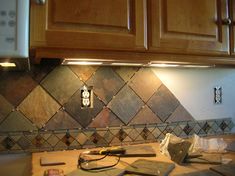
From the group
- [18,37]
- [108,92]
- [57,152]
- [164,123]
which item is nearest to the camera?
[18,37]

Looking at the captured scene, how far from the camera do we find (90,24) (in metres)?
0.94

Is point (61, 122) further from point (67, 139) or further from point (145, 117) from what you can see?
point (145, 117)

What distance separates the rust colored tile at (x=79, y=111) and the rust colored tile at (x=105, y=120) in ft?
0.08

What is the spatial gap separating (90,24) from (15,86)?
483mm

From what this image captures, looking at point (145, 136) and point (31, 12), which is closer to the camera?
point (31, 12)

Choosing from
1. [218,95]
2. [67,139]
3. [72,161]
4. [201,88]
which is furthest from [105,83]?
[218,95]

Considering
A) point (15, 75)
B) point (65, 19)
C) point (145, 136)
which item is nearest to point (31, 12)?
point (65, 19)

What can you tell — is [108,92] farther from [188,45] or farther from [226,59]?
[226,59]

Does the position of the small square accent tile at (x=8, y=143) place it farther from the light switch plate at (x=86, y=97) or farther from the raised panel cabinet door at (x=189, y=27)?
the raised panel cabinet door at (x=189, y=27)

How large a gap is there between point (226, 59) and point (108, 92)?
0.58 metres

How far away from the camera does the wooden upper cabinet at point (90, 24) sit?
882 mm

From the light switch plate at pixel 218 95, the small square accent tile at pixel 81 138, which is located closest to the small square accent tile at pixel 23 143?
the small square accent tile at pixel 81 138

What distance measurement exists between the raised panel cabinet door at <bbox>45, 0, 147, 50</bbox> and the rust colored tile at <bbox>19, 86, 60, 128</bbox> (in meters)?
0.38

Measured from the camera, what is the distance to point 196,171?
91cm
